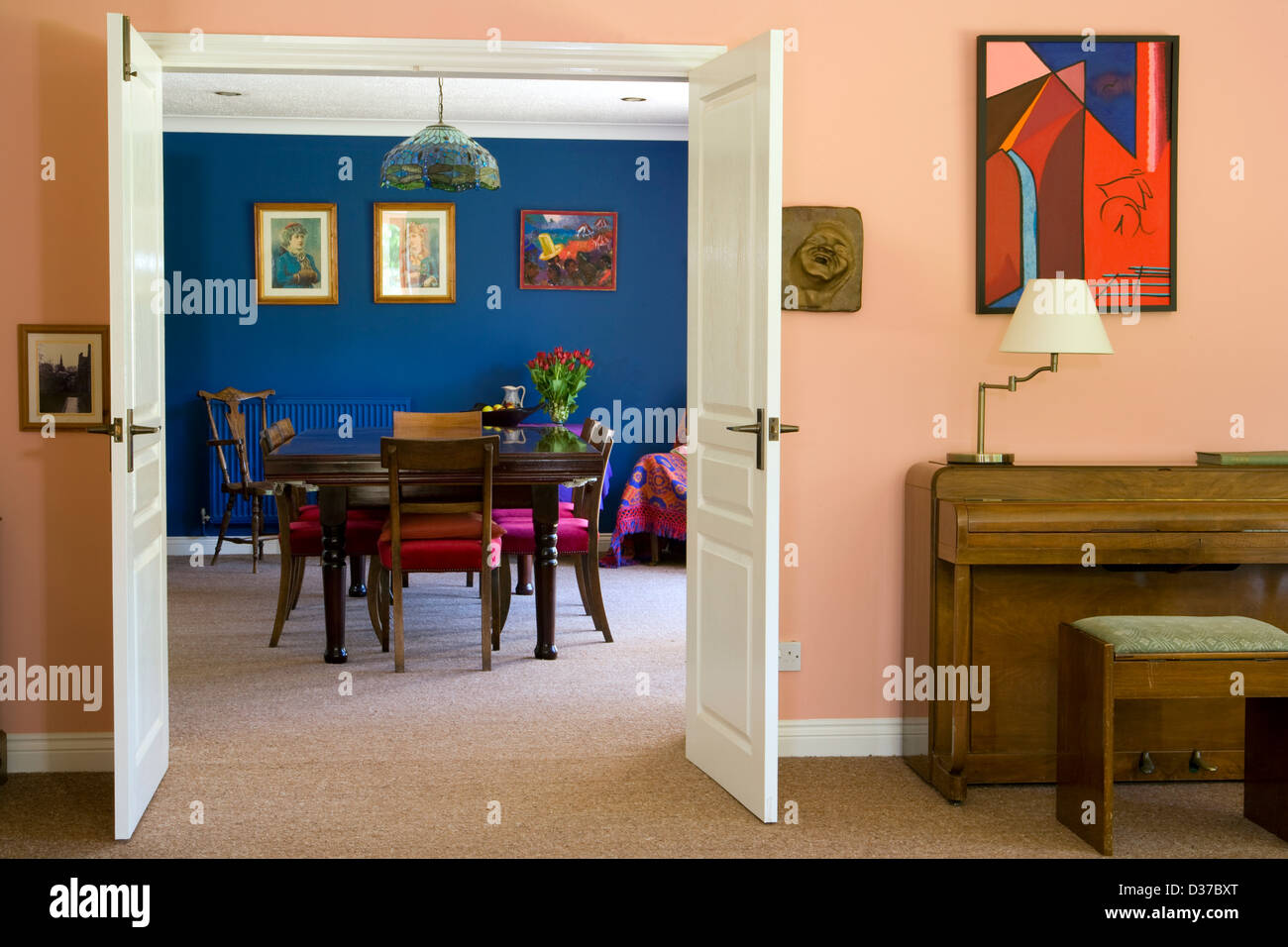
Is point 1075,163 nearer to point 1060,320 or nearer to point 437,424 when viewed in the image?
point 1060,320

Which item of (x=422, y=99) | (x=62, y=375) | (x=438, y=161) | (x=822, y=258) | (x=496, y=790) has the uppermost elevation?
(x=422, y=99)

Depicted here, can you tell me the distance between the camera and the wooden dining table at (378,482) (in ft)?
15.9

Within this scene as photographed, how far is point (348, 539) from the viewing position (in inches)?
206

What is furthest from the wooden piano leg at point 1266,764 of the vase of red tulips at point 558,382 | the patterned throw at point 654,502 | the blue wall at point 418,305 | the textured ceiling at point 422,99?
the blue wall at point 418,305

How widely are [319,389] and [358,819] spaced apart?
17.0 feet

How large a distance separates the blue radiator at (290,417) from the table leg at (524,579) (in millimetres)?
1816

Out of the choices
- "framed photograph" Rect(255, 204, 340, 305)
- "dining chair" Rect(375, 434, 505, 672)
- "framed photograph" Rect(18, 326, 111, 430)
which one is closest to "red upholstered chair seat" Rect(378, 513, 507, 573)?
"dining chair" Rect(375, 434, 505, 672)

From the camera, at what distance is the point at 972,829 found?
3121 mm

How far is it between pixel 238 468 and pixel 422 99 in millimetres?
2652

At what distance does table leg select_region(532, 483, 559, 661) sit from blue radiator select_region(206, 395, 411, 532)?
3035 mm

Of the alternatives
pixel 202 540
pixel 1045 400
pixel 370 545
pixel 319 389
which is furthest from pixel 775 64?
pixel 202 540

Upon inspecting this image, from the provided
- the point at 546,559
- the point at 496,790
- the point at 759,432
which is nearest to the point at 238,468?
the point at 546,559

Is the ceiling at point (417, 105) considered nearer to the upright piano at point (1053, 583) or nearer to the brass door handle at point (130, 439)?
the upright piano at point (1053, 583)

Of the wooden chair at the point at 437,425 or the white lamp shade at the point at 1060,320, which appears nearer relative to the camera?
the white lamp shade at the point at 1060,320
